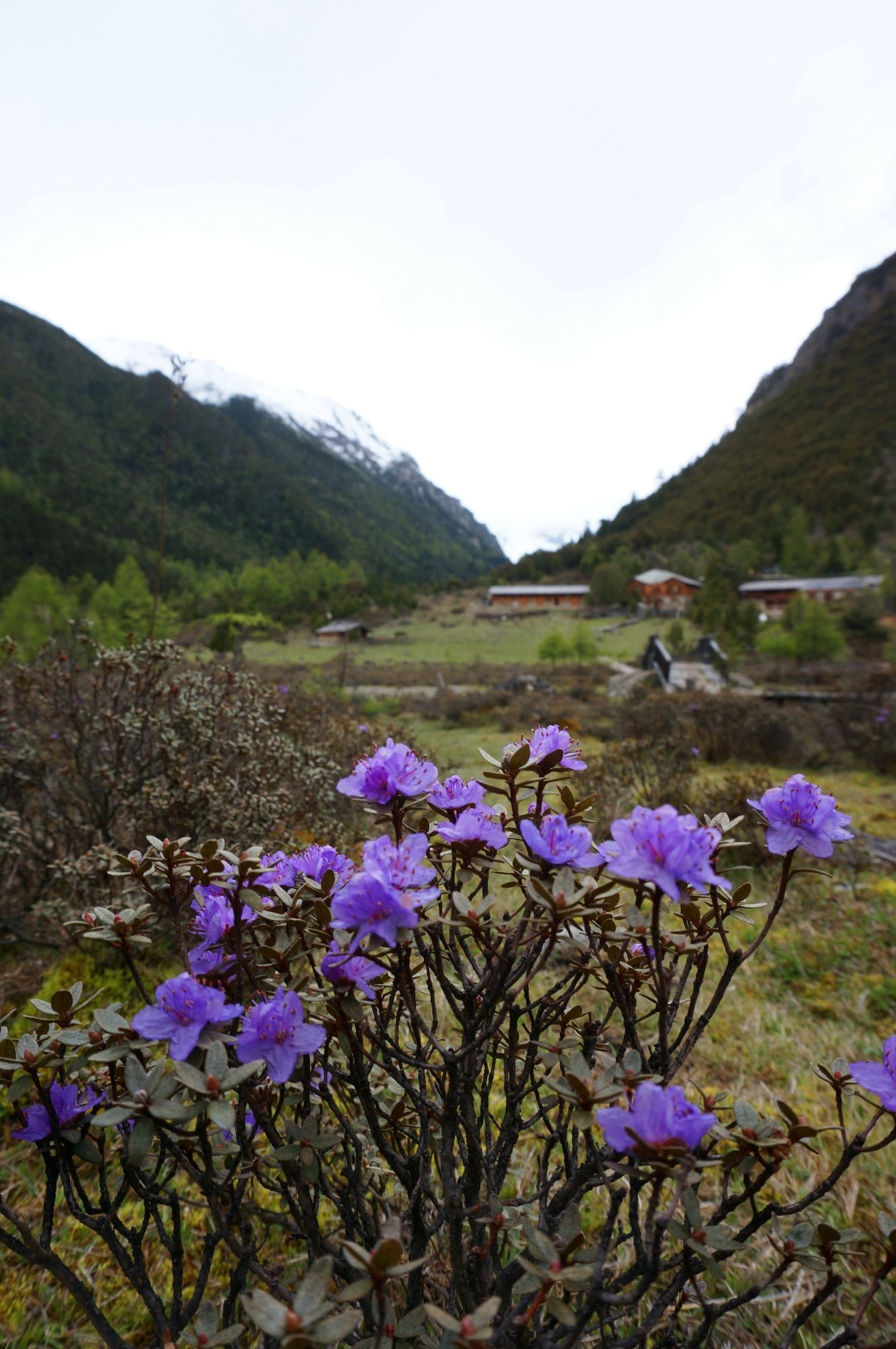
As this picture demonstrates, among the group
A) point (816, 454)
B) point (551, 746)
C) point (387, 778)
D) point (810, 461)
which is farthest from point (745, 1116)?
point (816, 454)

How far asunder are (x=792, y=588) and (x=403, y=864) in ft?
161

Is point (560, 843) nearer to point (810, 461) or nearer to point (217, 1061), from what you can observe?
point (217, 1061)

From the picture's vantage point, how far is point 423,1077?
103cm

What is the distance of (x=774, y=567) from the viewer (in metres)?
52.4

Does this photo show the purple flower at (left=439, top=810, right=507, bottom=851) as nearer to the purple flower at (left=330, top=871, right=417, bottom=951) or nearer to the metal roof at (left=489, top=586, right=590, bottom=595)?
the purple flower at (left=330, top=871, right=417, bottom=951)

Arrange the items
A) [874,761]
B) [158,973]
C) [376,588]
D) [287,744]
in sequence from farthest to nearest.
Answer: [376,588] < [874,761] < [287,744] < [158,973]

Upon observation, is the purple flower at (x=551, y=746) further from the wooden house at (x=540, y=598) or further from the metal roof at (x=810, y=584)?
the wooden house at (x=540, y=598)

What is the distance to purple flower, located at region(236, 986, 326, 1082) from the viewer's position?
0.82 m

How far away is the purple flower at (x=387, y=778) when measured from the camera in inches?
35.7

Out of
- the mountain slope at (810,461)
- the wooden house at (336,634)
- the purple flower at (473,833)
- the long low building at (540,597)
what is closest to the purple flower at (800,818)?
the purple flower at (473,833)

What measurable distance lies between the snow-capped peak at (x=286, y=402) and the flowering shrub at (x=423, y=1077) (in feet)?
545

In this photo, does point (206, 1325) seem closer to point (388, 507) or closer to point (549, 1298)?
point (549, 1298)

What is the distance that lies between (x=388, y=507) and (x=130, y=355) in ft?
271

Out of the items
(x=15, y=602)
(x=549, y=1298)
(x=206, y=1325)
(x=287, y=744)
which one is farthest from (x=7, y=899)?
(x=15, y=602)
